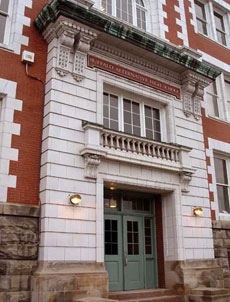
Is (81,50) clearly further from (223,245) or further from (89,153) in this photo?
(223,245)

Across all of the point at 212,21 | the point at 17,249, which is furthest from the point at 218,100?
the point at 17,249

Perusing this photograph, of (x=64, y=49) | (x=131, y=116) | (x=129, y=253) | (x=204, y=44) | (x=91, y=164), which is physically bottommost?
(x=129, y=253)

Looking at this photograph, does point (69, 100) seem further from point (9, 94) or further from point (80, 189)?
point (80, 189)

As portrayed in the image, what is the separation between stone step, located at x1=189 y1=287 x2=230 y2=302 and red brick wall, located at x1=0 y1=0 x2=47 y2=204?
5259mm

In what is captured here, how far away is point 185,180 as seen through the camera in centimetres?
1162

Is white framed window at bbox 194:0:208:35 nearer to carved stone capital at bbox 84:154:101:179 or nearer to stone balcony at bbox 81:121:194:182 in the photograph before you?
stone balcony at bbox 81:121:194:182

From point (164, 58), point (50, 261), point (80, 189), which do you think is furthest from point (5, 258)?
point (164, 58)

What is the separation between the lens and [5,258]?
8.16 m

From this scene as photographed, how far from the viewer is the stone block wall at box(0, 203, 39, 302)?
317 inches

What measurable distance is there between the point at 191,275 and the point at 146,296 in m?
1.65

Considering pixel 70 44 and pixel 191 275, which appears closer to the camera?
pixel 70 44

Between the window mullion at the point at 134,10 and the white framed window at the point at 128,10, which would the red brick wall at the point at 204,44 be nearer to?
the white framed window at the point at 128,10

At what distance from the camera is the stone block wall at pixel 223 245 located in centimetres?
1221

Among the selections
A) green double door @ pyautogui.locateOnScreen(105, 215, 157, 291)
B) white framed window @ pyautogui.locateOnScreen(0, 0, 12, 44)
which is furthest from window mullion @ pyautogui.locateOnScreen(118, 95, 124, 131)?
white framed window @ pyautogui.locateOnScreen(0, 0, 12, 44)
